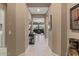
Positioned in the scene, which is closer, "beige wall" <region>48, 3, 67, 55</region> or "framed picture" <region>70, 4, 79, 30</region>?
"framed picture" <region>70, 4, 79, 30</region>

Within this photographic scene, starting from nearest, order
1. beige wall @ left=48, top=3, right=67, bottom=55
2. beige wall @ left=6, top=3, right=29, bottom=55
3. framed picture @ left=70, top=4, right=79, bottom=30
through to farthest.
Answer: framed picture @ left=70, top=4, right=79, bottom=30 → beige wall @ left=6, top=3, right=29, bottom=55 → beige wall @ left=48, top=3, right=67, bottom=55

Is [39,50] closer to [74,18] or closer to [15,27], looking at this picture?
[15,27]

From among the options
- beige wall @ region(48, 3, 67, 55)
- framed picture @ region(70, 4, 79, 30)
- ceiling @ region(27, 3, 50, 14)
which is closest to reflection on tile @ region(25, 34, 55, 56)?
beige wall @ region(48, 3, 67, 55)

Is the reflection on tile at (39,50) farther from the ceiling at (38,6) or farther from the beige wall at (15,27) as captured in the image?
the ceiling at (38,6)

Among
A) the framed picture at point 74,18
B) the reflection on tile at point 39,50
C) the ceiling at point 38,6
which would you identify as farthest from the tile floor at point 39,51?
the ceiling at point 38,6

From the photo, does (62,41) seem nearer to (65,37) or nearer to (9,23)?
(65,37)

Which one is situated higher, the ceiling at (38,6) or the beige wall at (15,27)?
the ceiling at (38,6)

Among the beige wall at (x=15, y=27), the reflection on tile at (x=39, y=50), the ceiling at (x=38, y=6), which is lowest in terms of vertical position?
the reflection on tile at (x=39, y=50)

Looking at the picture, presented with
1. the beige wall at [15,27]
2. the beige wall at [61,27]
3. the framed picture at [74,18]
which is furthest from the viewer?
the beige wall at [61,27]

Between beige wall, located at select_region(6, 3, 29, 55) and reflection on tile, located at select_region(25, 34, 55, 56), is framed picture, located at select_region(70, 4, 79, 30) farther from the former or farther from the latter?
beige wall, located at select_region(6, 3, 29, 55)

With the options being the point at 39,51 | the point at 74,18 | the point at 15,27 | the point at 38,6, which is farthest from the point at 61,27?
the point at 15,27

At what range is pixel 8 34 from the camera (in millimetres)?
2477

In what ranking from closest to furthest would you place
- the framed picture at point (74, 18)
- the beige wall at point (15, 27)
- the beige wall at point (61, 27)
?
the framed picture at point (74, 18)
the beige wall at point (15, 27)
the beige wall at point (61, 27)

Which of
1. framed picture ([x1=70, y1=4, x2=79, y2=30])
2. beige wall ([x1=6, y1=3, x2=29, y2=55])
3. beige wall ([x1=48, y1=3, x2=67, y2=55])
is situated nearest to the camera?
framed picture ([x1=70, y1=4, x2=79, y2=30])
